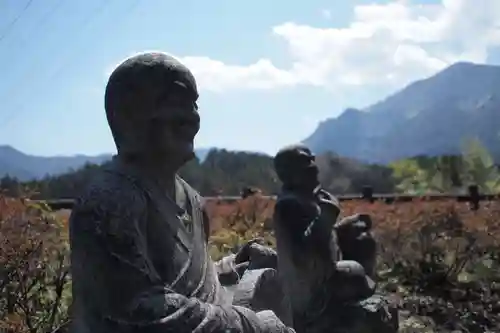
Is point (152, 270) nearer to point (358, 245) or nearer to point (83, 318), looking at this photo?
point (83, 318)

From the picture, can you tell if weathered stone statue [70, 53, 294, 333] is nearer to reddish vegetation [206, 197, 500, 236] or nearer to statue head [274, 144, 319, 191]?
statue head [274, 144, 319, 191]

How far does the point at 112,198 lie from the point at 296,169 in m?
3.66

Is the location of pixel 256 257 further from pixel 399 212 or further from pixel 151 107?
pixel 399 212

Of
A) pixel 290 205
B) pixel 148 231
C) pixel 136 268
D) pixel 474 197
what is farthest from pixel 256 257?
pixel 474 197

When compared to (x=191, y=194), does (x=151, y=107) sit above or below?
above

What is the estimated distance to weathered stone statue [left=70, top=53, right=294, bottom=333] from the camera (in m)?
2.61

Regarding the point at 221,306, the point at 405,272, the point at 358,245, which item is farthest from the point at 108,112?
the point at 405,272

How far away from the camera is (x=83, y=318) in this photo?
2.70 m

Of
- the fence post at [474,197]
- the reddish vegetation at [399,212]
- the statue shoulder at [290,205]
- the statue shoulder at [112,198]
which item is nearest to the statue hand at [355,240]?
the statue shoulder at [290,205]

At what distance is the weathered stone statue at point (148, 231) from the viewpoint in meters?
2.61

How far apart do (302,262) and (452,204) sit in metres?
6.59

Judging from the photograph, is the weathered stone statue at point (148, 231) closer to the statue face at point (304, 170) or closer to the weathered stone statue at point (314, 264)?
the weathered stone statue at point (314, 264)

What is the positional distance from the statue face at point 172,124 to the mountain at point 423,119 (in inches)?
1292

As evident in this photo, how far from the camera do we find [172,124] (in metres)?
2.88
